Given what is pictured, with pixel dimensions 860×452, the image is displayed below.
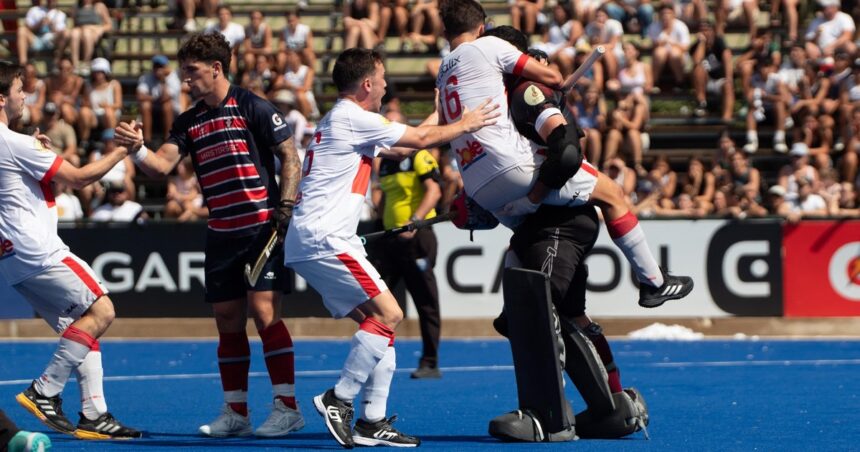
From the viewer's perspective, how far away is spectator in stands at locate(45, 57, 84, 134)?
858 inches

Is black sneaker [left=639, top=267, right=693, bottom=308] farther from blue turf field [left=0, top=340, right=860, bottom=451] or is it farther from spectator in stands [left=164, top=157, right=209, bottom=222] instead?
spectator in stands [left=164, top=157, right=209, bottom=222]

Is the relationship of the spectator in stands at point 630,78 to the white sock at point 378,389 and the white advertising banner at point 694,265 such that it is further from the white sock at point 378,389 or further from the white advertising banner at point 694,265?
the white sock at point 378,389

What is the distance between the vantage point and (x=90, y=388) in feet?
30.6

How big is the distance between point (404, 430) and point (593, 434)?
1.22m

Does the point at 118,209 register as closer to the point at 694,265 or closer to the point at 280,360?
the point at 694,265

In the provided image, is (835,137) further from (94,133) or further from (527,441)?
(527,441)

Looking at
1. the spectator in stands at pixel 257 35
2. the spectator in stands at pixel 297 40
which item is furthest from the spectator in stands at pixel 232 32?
the spectator in stands at pixel 297 40

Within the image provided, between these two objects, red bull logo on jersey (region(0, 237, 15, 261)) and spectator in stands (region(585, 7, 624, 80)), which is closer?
red bull logo on jersey (region(0, 237, 15, 261))

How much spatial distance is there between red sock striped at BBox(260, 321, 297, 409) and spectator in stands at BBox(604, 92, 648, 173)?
35.7 ft

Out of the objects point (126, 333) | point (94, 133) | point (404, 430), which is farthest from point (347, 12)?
point (404, 430)

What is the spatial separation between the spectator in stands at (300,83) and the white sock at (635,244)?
1260 cm

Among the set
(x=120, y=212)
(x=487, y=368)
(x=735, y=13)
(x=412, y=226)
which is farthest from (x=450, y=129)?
(x=735, y=13)

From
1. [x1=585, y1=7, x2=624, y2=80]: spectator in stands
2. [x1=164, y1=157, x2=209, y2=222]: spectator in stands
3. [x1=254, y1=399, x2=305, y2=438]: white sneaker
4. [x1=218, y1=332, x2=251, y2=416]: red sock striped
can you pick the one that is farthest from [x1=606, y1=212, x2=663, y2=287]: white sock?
[x1=585, y1=7, x2=624, y2=80]: spectator in stands

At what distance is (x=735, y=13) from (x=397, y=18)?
4982mm
